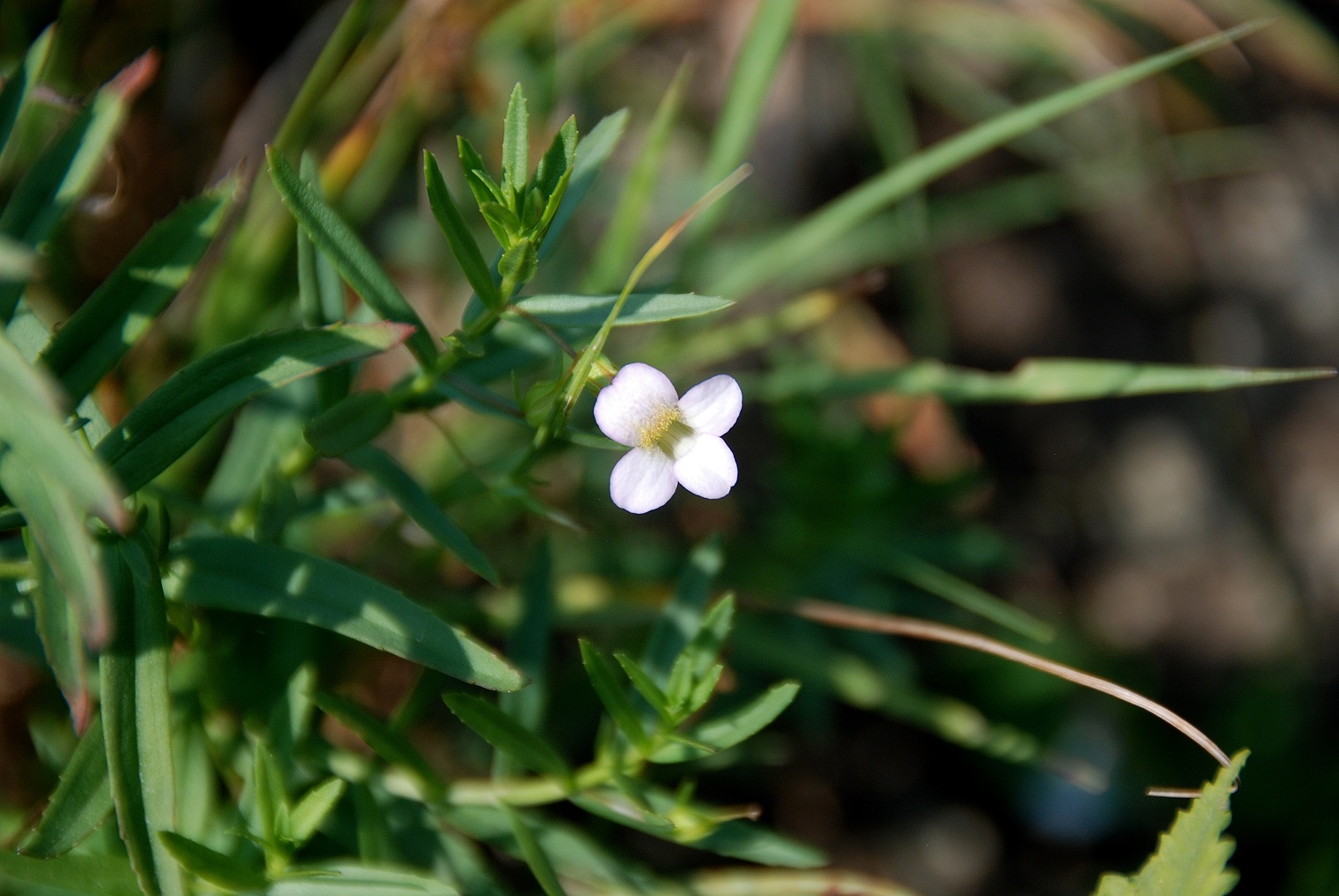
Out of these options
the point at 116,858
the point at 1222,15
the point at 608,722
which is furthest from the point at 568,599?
the point at 1222,15

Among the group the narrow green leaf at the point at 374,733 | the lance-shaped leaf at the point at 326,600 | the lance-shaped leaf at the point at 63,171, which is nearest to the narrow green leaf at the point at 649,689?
the lance-shaped leaf at the point at 326,600

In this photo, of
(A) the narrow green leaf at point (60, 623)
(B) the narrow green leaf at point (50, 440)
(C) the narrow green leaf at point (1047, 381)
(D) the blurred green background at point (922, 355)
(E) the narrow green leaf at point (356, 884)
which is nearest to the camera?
(B) the narrow green leaf at point (50, 440)

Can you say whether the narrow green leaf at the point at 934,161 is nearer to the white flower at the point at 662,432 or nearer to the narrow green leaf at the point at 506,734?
the white flower at the point at 662,432

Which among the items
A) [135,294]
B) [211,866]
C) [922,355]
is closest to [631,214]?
[135,294]

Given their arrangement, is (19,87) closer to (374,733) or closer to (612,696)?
(374,733)

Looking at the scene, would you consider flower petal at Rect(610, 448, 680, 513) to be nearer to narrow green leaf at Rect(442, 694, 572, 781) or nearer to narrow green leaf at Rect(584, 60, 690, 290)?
narrow green leaf at Rect(442, 694, 572, 781)
